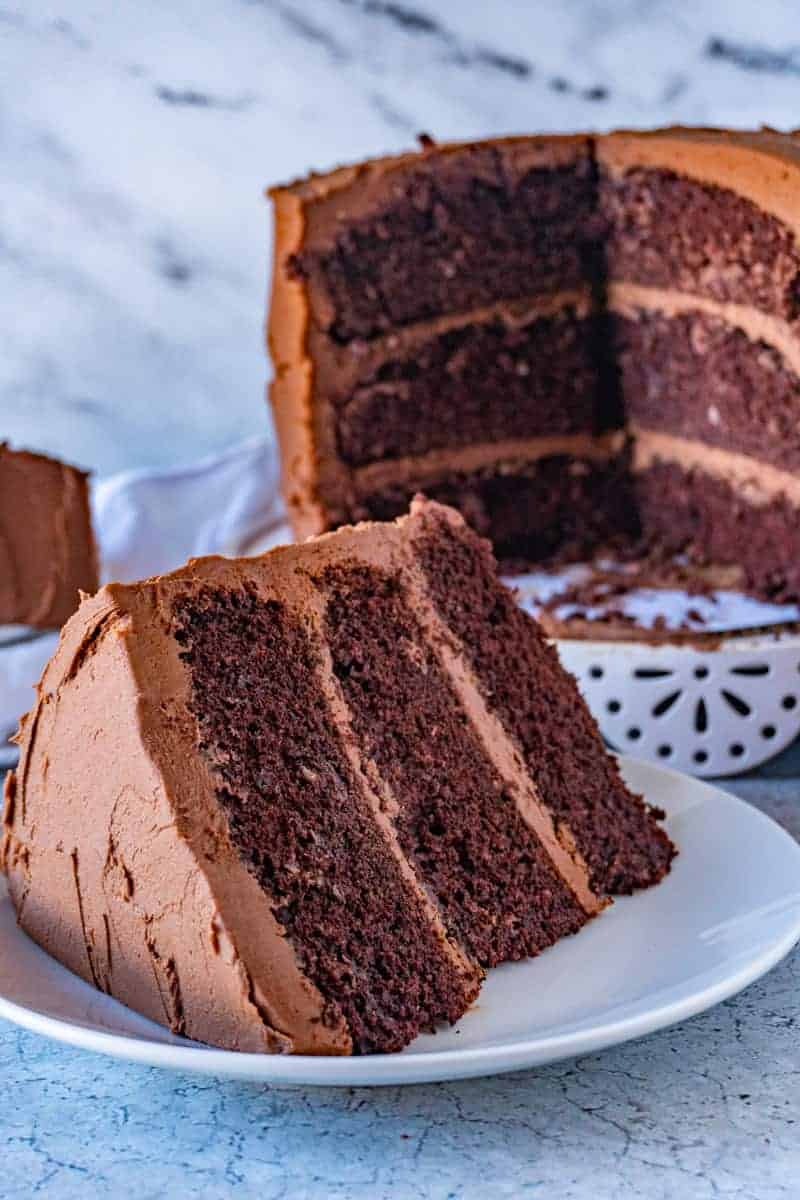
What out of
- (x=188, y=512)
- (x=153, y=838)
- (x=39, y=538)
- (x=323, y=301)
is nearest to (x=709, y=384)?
(x=323, y=301)

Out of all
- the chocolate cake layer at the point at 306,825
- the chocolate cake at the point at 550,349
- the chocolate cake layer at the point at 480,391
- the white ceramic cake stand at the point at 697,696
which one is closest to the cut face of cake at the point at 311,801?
the chocolate cake layer at the point at 306,825

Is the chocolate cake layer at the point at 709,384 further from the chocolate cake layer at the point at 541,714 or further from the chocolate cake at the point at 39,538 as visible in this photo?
the chocolate cake at the point at 39,538

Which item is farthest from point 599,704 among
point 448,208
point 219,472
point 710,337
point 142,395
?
point 142,395

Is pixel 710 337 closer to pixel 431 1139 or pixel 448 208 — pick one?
pixel 448 208

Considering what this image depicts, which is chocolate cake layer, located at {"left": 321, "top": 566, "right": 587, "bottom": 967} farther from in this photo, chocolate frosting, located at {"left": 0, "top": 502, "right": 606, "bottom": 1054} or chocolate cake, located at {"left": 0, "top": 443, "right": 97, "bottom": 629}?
chocolate cake, located at {"left": 0, "top": 443, "right": 97, "bottom": 629}

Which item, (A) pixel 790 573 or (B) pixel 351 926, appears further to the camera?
(A) pixel 790 573

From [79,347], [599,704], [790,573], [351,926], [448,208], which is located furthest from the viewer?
[79,347]

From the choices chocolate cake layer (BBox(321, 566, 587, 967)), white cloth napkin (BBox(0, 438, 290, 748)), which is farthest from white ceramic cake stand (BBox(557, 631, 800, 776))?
white cloth napkin (BBox(0, 438, 290, 748))

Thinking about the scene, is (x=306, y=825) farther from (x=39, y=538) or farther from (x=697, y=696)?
(x=39, y=538)
